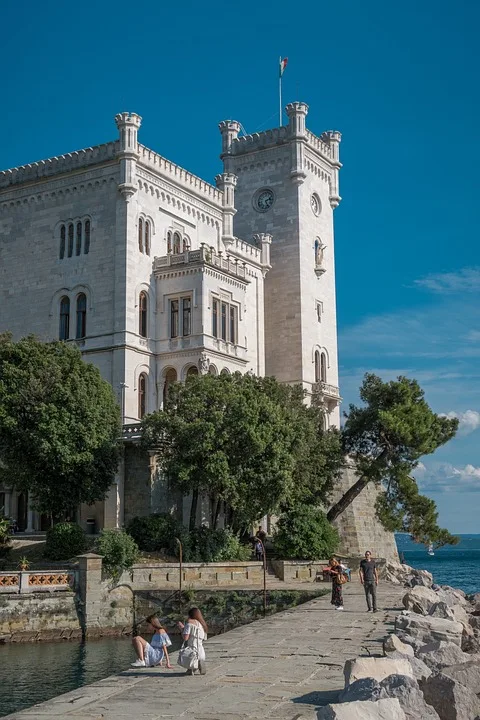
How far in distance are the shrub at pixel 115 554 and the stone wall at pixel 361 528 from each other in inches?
693

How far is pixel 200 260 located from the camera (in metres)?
46.0

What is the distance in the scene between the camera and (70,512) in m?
39.0

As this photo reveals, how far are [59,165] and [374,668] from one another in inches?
1620

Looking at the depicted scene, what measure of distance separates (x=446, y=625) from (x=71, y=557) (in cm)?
1976

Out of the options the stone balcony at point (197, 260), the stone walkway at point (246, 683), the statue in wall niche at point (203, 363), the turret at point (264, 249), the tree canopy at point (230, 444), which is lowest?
the stone walkway at point (246, 683)

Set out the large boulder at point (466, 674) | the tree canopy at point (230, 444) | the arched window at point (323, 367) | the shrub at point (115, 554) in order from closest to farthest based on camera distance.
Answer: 1. the large boulder at point (466, 674)
2. the shrub at point (115, 554)
3. the tree canopy at point (230, 444)
4. the arched window at point (323, 367)

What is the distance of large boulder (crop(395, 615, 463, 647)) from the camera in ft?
59.5

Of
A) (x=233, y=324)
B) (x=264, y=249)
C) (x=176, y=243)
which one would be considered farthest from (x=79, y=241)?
(x=264, y=249)

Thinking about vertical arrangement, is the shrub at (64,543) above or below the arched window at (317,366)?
below

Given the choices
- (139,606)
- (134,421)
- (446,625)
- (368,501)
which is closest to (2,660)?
(139,606)

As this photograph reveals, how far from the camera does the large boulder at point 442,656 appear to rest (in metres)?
15.1

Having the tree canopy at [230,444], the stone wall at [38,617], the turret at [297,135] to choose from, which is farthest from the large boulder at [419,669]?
the turret at [297,135]

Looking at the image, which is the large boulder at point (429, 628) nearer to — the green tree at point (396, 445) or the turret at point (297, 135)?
the green tree at point (396, 445)

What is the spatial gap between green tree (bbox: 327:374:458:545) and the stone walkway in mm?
20973
